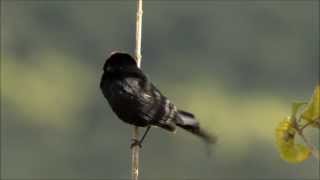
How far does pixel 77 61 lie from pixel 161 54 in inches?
249

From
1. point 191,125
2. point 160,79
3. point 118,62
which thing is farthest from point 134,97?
point 160,79

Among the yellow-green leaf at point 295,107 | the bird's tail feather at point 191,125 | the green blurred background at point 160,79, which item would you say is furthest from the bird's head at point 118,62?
the green blurred background at point 160,79

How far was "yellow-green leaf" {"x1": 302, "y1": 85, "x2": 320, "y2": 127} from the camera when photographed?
2010 mm

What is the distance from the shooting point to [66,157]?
247 ft

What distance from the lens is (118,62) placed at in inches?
202

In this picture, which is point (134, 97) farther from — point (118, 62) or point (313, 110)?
point (313, 110)

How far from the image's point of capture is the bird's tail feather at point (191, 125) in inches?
140

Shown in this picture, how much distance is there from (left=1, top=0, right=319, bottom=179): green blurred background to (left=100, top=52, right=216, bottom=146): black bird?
197 ft

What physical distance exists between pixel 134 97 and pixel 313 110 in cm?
308

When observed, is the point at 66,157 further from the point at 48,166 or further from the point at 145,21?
the point at 145,21

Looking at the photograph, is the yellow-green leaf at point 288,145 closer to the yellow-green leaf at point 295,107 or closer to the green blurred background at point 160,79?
the yellow-green leaf at point 295,107

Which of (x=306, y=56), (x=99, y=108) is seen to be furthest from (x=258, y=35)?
(x=99, y=108)

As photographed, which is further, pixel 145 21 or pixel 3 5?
pixel 3 5

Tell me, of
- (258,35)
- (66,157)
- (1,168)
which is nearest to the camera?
(1,168)
